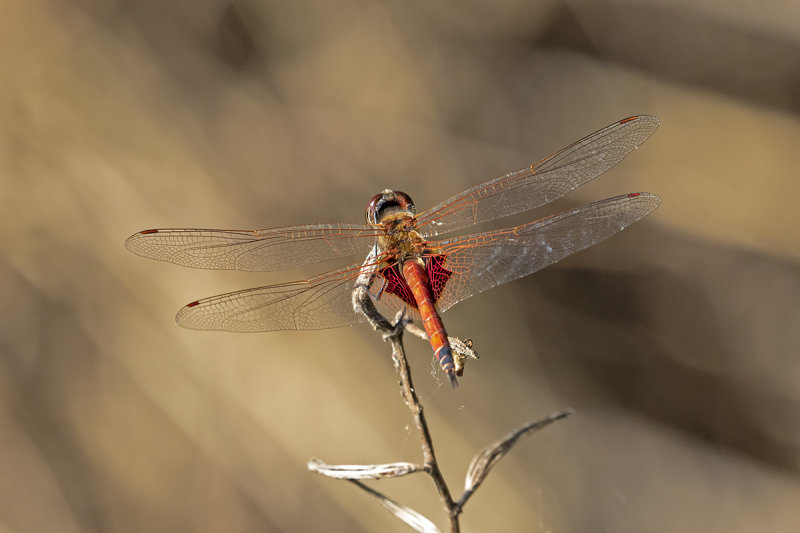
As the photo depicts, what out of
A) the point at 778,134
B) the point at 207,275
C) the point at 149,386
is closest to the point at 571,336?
the point at 778,134

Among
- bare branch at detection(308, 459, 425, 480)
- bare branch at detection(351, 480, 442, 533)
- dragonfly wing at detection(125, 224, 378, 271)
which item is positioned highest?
dragonfly wing at detection(125, 224, 378, 271)

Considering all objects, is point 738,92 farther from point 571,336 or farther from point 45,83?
point 45,83

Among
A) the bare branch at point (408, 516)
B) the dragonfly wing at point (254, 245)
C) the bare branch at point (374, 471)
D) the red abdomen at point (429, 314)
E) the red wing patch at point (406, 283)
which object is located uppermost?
the dragonfly wing at point (254, 245)

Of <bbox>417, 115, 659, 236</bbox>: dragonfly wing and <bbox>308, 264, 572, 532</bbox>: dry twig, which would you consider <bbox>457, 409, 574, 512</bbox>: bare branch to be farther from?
<bbox>417, 115, 659, 236</bbox>: dragonfly wing

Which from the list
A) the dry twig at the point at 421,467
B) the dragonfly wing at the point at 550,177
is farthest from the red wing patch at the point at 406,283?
the dry twig at the point at 421,467

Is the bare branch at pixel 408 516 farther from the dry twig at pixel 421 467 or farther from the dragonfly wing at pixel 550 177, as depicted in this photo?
the dragonfly wing at pixel 550 177

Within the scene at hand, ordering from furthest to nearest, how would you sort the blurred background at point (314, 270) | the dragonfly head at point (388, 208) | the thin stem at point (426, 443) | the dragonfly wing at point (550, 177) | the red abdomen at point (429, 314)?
the blurred background at point (314, 270), the dragonfly wing at point (550, 177), the dragonfly head at point (388, 208), the red abdomen at point (429, 314), the thin stem at point (426, 443)

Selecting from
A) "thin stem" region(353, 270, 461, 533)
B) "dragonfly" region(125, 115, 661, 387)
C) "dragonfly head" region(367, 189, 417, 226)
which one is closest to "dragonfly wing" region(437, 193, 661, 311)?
"dragonfly" region(125, 115, 661, 387)
